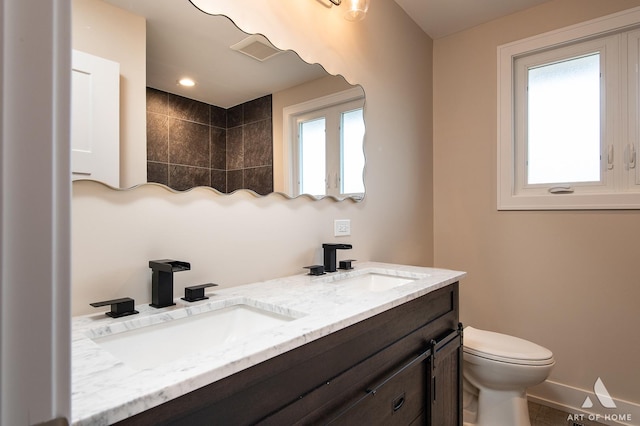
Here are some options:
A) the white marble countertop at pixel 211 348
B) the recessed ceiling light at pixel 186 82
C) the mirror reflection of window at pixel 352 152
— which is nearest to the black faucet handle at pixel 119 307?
the white marble countertop at pixel 211 348

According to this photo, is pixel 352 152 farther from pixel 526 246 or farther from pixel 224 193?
pixel 526 246

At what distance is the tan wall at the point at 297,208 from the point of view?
981 millimetres

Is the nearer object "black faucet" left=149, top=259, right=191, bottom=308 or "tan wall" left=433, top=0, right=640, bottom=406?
"black faucet" left=149, top=259, right=191, bottom=308

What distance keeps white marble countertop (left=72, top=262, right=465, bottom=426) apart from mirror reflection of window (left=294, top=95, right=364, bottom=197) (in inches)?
18.4

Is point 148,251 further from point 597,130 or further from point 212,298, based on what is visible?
point 597,130

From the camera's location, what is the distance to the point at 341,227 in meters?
1.80

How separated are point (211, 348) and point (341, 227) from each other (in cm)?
107

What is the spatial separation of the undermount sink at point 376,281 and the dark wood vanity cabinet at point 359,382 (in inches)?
8.6

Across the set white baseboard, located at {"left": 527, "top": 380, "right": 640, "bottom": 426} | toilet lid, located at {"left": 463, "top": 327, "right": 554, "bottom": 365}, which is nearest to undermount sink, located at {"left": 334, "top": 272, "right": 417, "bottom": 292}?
toilet lid, located at {"left": 463, "top": 327, "right": 554, "bottom": 365}

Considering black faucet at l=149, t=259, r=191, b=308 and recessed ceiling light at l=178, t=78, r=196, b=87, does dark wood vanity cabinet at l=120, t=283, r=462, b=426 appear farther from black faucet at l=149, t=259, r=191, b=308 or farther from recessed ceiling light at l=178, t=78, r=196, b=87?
recessed ceiling light at l=178, t=78, r=196, b=87

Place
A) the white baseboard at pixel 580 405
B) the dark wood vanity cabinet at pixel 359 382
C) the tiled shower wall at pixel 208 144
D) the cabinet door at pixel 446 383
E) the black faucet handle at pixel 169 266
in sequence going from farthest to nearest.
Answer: the white baseboard at pixel 580 405 < the cabinet door at pixel 446 383 < the tiled shower wall at pixel 208 144 < the black faucet handle at pixel 169 266 < the dark wood vanity cabinet at pixel 359 382

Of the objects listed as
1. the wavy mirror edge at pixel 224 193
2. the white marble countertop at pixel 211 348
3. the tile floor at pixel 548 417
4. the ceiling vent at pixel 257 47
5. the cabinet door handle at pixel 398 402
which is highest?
the ceiling vent at pixel 257 47

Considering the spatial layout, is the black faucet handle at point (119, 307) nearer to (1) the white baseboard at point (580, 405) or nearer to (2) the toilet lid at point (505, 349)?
(2) the toilet lid at point (505, 349)

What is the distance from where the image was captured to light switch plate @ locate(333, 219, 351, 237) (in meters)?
1.77
